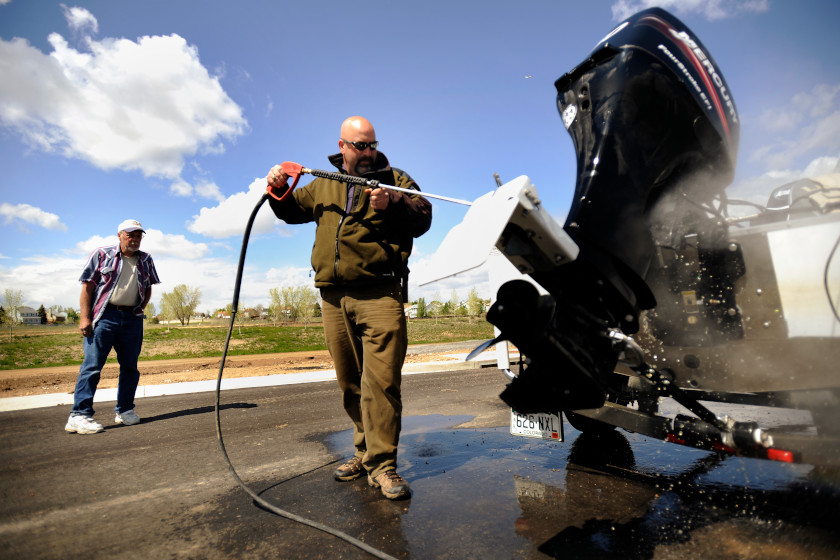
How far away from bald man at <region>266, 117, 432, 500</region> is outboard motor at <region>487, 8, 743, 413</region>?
96 cm

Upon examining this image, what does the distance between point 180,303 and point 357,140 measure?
7858 centimetres

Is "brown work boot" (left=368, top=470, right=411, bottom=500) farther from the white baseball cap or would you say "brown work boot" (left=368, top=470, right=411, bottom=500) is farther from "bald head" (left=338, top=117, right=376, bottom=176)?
the white baseball cap

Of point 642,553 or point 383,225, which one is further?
point 383,225

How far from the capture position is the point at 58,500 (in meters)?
2.77

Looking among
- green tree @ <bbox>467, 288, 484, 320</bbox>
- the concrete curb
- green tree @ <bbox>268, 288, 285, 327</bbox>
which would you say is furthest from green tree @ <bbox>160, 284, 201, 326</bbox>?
the concrete curb

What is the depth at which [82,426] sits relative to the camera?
4.55 metres

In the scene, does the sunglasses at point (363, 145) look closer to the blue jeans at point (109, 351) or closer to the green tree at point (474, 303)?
the blue jeans at point (109, 351)

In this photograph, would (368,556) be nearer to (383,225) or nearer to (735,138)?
(383,225)

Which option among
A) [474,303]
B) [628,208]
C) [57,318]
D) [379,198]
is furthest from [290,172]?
[57,318]

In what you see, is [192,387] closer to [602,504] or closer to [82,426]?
[82,426]

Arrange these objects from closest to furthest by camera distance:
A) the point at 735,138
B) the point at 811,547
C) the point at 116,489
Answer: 1. the point at 811,547
2. the point at 735,138
3. the point at 116,489

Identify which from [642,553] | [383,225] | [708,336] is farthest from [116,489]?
[708,336]

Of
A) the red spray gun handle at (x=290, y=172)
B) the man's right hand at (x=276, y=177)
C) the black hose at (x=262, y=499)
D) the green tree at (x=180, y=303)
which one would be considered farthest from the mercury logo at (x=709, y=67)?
the green tree at (x=180, y=303)

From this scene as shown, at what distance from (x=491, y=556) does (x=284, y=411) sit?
164 inches
